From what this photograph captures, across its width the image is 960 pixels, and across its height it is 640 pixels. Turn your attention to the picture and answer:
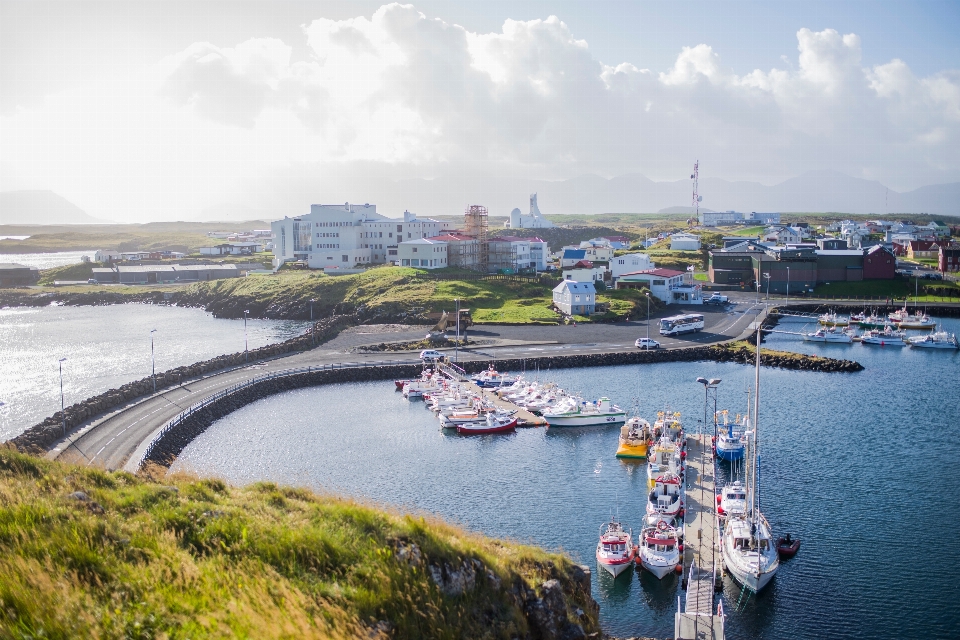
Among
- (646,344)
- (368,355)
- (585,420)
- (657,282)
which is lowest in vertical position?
(585,420)

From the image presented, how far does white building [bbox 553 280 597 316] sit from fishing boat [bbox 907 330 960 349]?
19276 millimetres

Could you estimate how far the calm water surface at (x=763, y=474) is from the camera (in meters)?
15.9

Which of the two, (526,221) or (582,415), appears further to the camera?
(526,221)

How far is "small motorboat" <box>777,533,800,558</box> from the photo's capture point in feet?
58.3

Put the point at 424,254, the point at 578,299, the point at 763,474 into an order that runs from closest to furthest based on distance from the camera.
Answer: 1. the point at 763,474
2. the point at 578,299
3. the point at 424,254

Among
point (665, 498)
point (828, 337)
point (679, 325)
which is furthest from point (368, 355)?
point (828, 337)

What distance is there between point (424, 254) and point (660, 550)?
49.2m

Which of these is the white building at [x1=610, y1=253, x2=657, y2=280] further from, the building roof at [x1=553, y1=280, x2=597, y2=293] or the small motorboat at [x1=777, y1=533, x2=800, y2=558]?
the small motorboat at [x1=777, y1=533, x2=800, y2=558]

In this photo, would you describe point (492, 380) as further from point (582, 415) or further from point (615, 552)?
point (615, 552)

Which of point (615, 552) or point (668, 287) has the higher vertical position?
point (668, 287)

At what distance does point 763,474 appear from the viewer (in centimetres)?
2328

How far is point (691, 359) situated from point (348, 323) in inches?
896

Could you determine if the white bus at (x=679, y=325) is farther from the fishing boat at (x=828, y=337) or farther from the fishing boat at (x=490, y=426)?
the fishing boat at (x=490, y=426)

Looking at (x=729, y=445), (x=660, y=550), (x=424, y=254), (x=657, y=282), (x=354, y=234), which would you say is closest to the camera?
(x=660, y=550)
